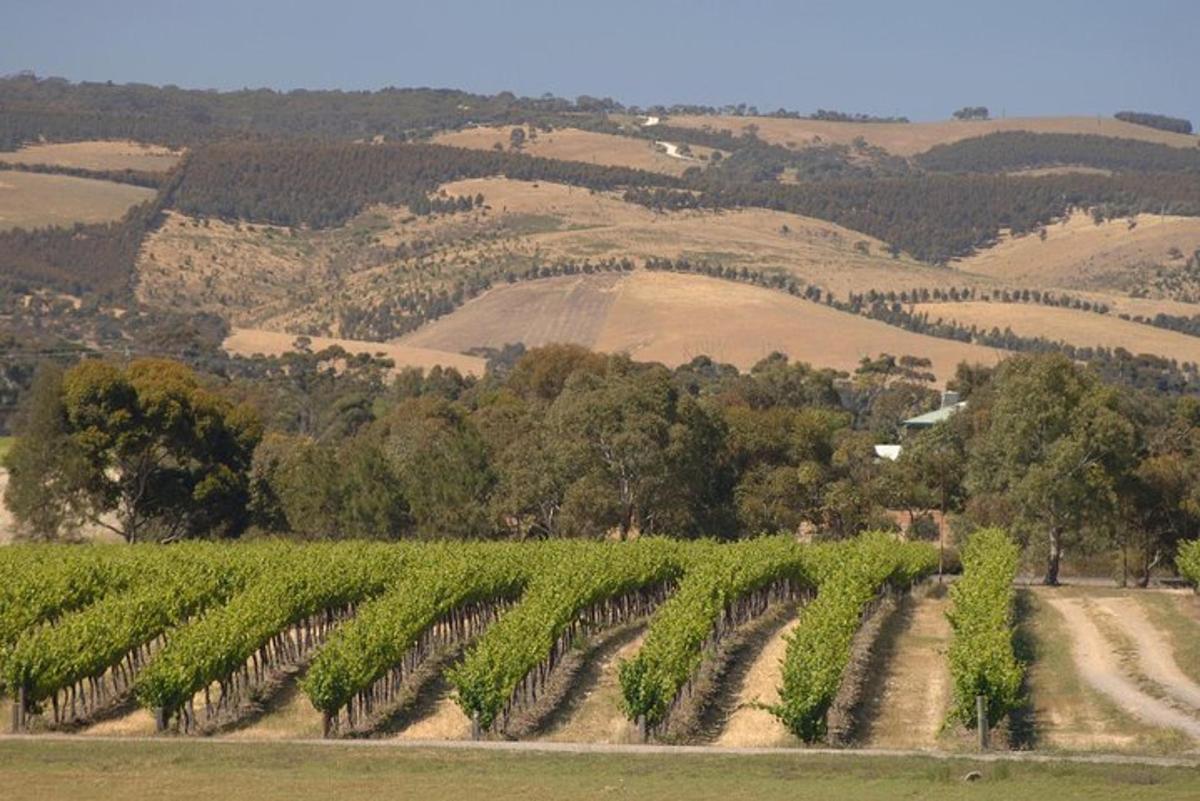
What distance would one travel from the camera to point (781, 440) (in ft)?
280

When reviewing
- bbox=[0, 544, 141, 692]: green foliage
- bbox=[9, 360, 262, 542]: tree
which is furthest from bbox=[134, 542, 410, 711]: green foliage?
bbox=[9, 360, 262, 542]: tree

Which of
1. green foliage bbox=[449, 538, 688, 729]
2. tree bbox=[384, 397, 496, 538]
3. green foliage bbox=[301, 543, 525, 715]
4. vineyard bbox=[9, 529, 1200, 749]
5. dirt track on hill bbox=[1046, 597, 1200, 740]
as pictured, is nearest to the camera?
green foliage bbox=[449, 538, 688, 729]

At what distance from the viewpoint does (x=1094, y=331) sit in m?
188

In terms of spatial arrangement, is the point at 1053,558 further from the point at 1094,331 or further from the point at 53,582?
the point at 1094,331

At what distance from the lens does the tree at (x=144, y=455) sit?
75.7 metres

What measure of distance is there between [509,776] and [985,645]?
10858 mm

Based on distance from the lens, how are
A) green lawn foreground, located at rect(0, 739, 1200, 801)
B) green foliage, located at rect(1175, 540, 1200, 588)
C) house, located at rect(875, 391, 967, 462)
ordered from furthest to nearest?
house, located at rect(875, 391, 967, 462)
green foliage, located at rect(1175, 540, 1200, 588)
green lawn foreground, located at rect(0, 739, 1200, 801)

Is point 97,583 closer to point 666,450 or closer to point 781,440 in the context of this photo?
point 666,450

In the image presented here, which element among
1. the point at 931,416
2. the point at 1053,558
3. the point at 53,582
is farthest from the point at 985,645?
the point at 931,416

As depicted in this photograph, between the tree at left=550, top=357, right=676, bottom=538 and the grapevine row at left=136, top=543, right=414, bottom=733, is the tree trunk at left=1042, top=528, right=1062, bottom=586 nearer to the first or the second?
the tree at left=550, top=357, right=676, bottom=538

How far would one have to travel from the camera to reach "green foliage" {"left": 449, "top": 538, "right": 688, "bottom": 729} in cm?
3931

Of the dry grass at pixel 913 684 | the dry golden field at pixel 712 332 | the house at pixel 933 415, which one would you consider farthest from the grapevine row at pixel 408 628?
the dry golden field at pixel 712 332

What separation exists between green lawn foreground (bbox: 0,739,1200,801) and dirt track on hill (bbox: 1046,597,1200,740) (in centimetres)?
579

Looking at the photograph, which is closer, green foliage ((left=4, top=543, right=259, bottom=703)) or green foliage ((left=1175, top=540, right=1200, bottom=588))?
green foliage ((left=4, top=543, right=259, bottom=703))
